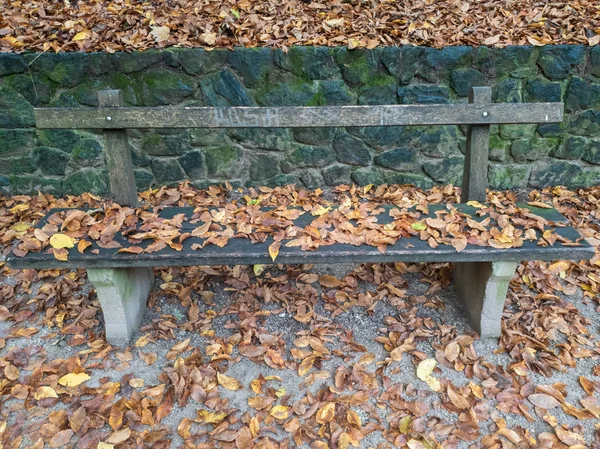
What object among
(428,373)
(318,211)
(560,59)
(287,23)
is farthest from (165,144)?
(560,59)

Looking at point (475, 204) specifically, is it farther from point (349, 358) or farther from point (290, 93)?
point (290, 93)

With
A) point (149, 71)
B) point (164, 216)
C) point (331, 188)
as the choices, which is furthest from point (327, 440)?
point (149, 71)

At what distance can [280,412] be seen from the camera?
2053mm

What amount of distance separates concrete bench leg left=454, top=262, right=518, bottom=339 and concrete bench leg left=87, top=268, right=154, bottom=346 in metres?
1.85

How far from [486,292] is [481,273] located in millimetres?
106

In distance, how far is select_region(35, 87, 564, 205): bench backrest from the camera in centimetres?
238

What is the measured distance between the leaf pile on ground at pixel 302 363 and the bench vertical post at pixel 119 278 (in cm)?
11

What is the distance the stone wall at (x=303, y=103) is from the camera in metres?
3.44

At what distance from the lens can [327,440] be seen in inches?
76.5

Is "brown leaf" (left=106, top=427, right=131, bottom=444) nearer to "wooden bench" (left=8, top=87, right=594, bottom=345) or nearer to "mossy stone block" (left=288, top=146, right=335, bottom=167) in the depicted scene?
"wooden bench" (left=8, top=87, right=594, bottom=345)

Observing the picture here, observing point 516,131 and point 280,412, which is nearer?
point 280,412

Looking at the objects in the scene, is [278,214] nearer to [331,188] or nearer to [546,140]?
[331,188]

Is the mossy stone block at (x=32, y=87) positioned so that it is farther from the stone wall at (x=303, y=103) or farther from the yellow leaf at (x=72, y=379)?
the yellow leaf at (x=72, y=379)

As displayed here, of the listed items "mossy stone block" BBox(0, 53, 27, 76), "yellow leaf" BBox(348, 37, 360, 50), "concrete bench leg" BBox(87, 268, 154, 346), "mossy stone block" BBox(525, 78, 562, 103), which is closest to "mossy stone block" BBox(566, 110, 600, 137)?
"mossy stone block" BBox(525, 78, 562, 103)
